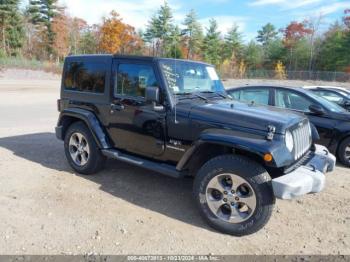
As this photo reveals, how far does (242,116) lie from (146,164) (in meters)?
1.55

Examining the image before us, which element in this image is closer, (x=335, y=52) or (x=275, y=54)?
(x=335, y=52)

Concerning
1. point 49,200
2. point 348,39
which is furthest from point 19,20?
point 49,200

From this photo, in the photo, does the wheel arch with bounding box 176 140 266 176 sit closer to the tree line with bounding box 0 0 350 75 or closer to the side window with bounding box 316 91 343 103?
the side window with bounding box 316 91 343 103

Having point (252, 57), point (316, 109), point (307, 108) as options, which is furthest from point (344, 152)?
point (252, 57)

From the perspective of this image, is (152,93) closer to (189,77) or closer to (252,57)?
(189,77)

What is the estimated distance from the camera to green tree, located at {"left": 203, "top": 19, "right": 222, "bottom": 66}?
64375mm

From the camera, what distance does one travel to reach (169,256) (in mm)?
3229

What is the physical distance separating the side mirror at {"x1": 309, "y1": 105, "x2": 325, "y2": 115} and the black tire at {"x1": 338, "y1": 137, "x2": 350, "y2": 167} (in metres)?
0.71

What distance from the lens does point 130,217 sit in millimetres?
4020

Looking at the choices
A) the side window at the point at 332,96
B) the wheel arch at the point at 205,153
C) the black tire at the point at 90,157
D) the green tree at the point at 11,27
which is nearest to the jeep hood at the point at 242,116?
the wheel arch at the point at 205,153

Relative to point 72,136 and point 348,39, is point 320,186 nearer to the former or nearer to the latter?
point 72,136

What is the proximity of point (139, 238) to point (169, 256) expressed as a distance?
47 centimetres

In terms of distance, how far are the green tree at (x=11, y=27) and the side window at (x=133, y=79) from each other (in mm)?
58213

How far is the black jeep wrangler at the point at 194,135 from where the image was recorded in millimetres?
3566
